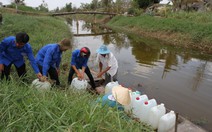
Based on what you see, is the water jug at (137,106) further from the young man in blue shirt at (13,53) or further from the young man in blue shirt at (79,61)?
the young man in blue shirt at (13,53)

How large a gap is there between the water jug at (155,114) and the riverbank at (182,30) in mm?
9873

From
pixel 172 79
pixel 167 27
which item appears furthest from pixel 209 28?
pixel 172 79

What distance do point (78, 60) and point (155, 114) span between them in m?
2.14

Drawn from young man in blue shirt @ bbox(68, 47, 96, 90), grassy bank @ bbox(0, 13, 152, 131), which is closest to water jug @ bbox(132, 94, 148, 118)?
grassy bank @ bbox(0, 13, 152, 131)

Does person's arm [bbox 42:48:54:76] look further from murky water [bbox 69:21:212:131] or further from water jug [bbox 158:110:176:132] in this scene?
murky water [bbox 69:21:212:131]

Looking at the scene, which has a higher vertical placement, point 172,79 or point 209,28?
point 209,28

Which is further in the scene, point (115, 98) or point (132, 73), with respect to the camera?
point (132, 73)

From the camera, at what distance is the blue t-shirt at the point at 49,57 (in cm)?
435

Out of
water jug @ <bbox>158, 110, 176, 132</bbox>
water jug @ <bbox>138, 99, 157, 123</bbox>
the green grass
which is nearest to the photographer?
the green grass

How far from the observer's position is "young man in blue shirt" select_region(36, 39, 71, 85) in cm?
429

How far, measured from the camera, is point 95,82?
19.6 ft

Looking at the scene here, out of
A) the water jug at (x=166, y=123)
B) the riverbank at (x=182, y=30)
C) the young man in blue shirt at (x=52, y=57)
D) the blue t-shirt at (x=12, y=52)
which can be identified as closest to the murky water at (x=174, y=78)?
the water jug at (x=166, y=123)

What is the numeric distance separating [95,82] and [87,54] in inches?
55.8

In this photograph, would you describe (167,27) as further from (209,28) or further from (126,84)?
(126,84)
